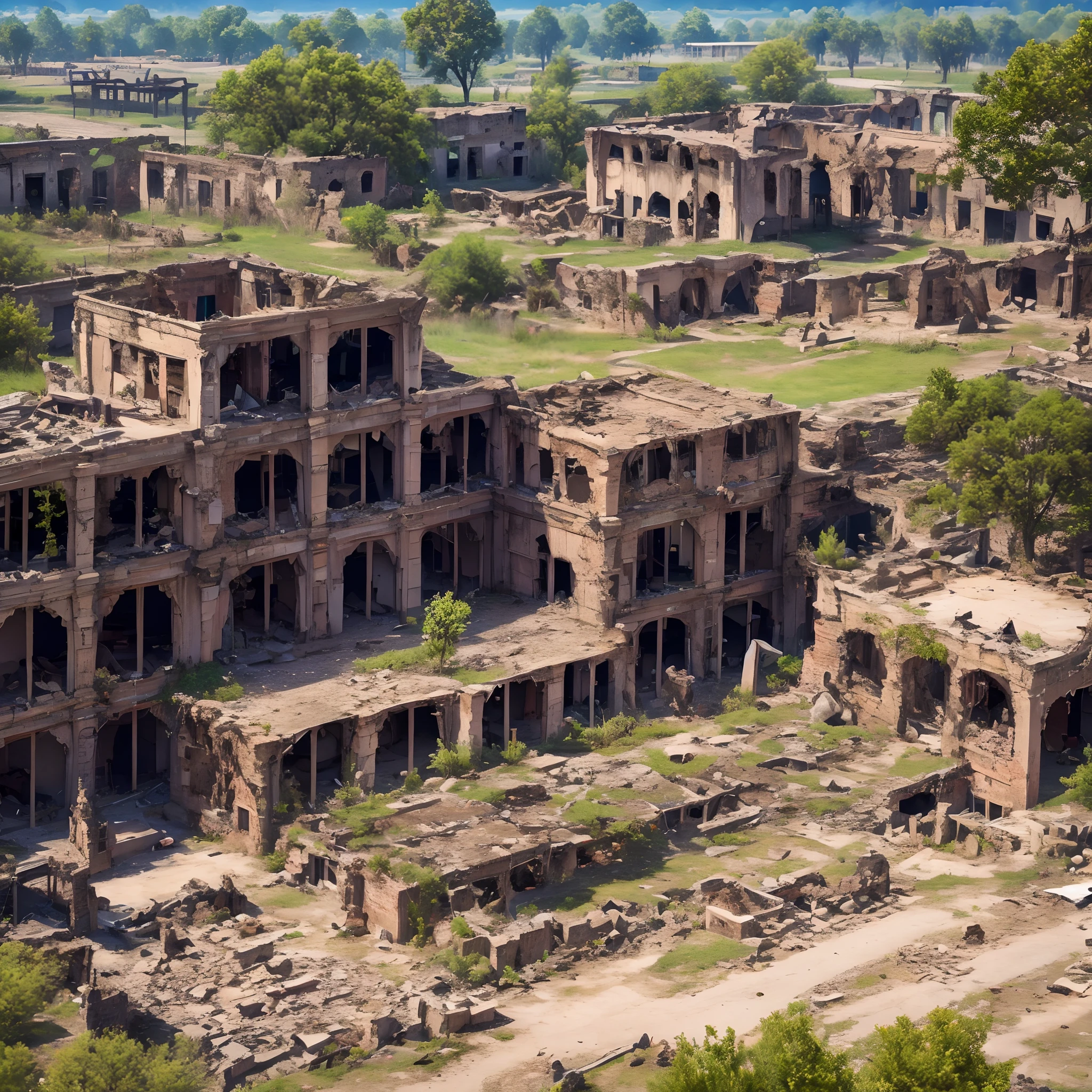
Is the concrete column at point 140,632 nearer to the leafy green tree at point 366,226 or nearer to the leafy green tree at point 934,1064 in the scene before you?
the leafy green tree at point 934,1064

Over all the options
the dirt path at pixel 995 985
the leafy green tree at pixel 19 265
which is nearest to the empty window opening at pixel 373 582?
the dirt path at pixel 995 985

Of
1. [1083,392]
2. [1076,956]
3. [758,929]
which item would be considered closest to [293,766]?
[758,929]

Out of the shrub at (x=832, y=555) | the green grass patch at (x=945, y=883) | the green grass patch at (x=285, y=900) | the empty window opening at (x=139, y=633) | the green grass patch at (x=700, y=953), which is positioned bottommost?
the green grass patch at (x=285, y=900)

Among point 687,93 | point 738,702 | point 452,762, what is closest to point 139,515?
point 452,762

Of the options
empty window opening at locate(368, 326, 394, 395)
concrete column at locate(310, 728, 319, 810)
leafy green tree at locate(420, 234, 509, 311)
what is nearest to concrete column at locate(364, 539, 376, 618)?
empty window opening at locate(368, 326, 394, 395)

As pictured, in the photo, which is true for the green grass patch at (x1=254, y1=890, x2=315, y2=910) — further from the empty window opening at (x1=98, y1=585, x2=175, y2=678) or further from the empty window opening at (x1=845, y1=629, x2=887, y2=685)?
the empty window opening at (x1=845, y1=629, x2=887, y2=685)

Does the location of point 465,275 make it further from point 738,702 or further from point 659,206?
point 738,702
